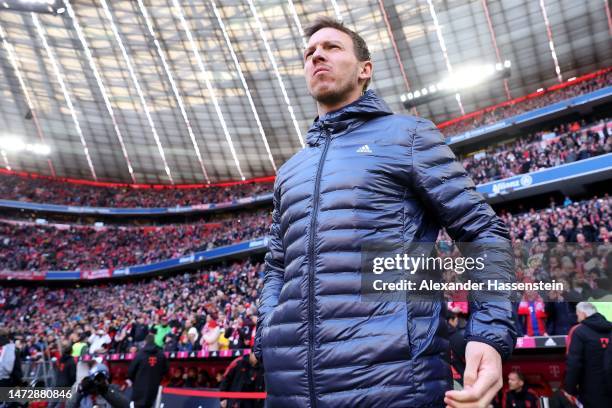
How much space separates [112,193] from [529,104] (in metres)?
38.5

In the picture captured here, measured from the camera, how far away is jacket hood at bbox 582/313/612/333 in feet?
15.6

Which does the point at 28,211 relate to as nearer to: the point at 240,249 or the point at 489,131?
the point at 240,249

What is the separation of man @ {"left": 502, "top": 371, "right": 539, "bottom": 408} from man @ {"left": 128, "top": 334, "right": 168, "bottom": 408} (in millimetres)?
5665

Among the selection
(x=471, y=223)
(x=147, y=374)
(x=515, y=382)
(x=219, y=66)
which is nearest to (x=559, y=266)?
(x=471, y=223)

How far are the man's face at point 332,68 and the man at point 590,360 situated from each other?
4.42 metres

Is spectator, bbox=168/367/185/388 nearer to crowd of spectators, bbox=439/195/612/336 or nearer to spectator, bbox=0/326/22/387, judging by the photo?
spectator, bbox=0/326/22/387

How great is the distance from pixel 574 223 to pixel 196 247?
28.4 m

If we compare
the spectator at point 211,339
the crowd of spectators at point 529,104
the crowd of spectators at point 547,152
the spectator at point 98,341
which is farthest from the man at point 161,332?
the crowd of spectators at point 529,104

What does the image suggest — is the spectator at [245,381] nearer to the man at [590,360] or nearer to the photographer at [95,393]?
the photographer at [95,393]

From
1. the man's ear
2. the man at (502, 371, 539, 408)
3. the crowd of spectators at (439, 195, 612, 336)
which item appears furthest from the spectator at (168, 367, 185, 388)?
the man's ear

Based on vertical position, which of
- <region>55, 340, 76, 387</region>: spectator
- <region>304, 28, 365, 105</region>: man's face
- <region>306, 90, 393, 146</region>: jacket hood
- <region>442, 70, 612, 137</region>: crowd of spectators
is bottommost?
<region>55, 340, 76, 387</region>: spectator

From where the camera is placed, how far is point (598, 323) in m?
4.80

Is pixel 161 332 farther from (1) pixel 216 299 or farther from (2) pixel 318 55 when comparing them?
(2) pixel 318 55

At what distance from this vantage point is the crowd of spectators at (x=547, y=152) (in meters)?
19.5
